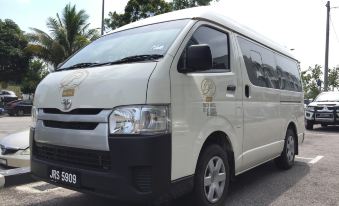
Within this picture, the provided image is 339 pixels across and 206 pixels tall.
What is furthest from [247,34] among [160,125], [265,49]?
[160,125]

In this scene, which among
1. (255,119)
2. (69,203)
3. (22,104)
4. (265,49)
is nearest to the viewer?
(69,203)

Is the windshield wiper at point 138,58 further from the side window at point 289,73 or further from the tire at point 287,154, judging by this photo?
the tire at point 287,154

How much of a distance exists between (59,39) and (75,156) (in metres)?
23.7

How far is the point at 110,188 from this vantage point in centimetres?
371

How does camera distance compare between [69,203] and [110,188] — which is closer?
[110,188]

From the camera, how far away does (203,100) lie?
4.28 metres

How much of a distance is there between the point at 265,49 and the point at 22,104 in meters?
24.8

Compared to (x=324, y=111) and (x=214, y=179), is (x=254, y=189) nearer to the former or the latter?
(x=214, y=179)

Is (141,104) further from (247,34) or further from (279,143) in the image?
(279,143)

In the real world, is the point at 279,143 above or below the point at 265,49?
below

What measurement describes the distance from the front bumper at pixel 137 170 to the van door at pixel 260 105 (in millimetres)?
1859

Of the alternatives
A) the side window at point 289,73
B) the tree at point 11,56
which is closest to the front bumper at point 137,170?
the side window at point 289,73

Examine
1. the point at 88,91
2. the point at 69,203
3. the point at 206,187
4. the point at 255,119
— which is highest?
the point at 88,91

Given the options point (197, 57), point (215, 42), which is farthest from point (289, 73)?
point (197, 57)
